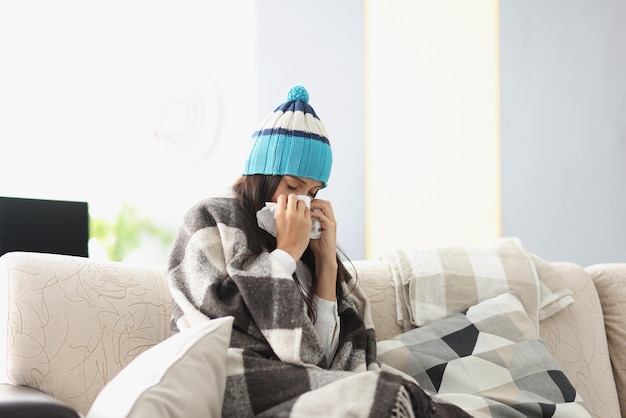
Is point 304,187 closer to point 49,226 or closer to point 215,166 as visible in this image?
point 49,226

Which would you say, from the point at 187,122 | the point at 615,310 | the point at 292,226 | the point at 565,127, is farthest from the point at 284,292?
the point at 187,122

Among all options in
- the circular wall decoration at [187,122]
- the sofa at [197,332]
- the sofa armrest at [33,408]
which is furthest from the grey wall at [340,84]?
the sofa armrest at [33,408]

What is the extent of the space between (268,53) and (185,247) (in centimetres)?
240

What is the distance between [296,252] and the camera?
5.37 feet

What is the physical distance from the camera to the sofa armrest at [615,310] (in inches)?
82.1

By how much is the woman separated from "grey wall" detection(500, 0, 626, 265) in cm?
132

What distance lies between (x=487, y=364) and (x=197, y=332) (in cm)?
86

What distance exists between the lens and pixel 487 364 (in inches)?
72.9

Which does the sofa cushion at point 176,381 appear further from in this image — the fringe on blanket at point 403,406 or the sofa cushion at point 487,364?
the sofa cushion at point 487,364

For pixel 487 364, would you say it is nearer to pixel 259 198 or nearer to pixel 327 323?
pixel 327 323

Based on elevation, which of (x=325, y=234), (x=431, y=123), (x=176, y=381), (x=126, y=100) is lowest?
(x=176, y=381)

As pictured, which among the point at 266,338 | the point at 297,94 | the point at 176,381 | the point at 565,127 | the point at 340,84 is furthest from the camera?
the point at 340,84

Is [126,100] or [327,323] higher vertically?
[126,100]

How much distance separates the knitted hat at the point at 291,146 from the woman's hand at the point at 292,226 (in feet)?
0.29
